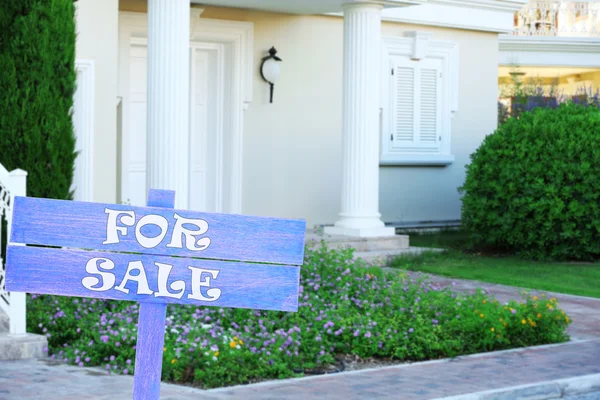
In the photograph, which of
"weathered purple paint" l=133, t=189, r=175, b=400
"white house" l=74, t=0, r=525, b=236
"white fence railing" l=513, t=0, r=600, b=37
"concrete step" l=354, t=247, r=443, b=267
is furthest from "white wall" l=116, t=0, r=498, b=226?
"weathered purple paint" l=133, t=189, r=175, b=400

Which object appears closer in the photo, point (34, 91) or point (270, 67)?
point (34, 91)

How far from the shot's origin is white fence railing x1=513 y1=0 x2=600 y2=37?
18750 mm

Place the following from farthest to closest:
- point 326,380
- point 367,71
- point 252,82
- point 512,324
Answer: point 252,82 → point 367,71 → point 512,324 → point 326,380

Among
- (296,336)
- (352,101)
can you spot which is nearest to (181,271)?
(296,336)

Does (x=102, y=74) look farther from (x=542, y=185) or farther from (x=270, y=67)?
(x=542, y=185)

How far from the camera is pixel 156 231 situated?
12.9 feet

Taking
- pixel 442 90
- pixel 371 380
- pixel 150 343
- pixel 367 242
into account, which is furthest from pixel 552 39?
pixel 150 343

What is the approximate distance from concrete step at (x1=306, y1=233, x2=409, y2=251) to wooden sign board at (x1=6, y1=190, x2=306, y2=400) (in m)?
7.57

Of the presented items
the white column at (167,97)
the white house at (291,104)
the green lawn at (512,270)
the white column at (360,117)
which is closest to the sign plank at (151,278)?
the white house at (291,104)

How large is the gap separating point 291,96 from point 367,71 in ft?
5.60

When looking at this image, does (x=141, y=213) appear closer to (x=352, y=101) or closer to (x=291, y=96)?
(x=352, y=101)

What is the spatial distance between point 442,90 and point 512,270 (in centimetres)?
408

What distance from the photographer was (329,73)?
13.8 meters

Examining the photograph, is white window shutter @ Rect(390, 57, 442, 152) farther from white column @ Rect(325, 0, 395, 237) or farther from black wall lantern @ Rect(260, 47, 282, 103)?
→ white column @ Rect(325, 0, 395, 237)
